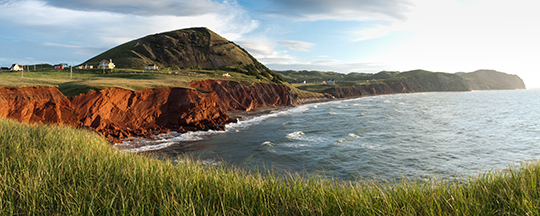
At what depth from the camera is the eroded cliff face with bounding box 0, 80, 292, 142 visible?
22.4 meters

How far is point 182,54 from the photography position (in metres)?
124

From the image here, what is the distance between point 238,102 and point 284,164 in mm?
41963

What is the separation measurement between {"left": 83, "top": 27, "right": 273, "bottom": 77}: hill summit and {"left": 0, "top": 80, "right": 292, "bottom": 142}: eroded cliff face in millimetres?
71968

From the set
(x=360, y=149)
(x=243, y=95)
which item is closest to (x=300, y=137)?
(x=360, y=149)

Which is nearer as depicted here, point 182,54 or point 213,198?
point 213,198

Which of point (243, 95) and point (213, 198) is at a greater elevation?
point (243, 95)

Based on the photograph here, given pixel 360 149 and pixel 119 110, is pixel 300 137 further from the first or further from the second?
pixel 119 110

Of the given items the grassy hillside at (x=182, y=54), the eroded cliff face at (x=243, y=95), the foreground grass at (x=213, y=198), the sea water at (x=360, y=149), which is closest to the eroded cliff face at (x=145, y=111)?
the sea water at (x=360, y=149)

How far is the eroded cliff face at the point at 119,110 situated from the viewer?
73.4 ft

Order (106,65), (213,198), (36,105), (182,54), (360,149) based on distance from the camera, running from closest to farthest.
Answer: (213,198)
(36,105)
(360,149)
(106,65)
(182,54)

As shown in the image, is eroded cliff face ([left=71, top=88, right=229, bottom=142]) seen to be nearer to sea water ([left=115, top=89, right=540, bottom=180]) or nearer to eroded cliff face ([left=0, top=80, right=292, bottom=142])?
eroded cliff face ([left=0, top=80, right=292, bottom=142])

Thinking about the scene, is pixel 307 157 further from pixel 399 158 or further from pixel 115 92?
pixel 115 92

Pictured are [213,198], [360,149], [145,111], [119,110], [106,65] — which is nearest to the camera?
[213,198]

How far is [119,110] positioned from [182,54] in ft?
332
